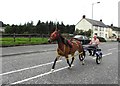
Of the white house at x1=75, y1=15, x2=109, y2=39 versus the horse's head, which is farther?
the white house at x1=75, y1=15, x2=109, y2=39

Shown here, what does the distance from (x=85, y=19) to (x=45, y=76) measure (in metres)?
85.1

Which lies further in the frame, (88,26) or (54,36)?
(88,26)

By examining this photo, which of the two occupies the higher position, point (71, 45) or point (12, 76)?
point (71, 45)

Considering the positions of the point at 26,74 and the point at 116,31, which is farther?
the point at 116,31

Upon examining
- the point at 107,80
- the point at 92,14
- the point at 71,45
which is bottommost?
the point at 107,80

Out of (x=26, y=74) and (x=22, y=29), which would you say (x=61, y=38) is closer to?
(x=26, y=74)

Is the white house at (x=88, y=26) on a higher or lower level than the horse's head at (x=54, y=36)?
higher

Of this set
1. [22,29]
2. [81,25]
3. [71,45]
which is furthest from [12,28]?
[71,45]

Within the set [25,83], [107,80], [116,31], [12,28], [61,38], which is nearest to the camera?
[25,83]

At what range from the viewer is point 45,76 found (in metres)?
8.84

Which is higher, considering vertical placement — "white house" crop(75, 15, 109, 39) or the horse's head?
"white house" crop(75, 15, 109, 39)

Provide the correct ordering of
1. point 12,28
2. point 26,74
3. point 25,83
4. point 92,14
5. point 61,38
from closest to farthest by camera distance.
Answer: point 25,83 → point 26,74 → point 61,38 → point 92,14 → point 12,28

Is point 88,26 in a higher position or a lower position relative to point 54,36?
higher

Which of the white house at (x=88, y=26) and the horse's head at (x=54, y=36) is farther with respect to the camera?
the white house at (x=88, y=26)
